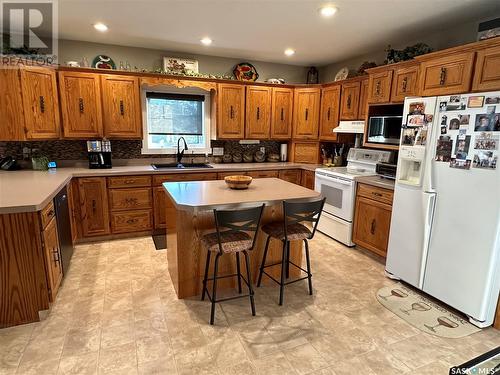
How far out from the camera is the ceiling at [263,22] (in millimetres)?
2637

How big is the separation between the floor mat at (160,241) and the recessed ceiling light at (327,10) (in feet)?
10.2

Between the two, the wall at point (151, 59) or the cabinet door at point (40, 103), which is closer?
the cabinet door at point (40, 103)

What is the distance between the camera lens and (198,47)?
404cm

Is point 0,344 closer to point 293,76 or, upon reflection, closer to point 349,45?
point 349,45

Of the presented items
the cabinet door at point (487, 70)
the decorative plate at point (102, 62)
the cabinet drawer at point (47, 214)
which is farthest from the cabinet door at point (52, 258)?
the cabinet door at point (487, 70)

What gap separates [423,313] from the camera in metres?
2.45

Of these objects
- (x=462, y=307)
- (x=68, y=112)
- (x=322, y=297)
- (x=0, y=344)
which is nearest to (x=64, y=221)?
(x=0, y=344)

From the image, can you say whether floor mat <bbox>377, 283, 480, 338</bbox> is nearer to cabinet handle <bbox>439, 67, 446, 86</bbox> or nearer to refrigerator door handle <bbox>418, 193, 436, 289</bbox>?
refrigerator door handle <bbox>418, 193, 436, 289</bbox>

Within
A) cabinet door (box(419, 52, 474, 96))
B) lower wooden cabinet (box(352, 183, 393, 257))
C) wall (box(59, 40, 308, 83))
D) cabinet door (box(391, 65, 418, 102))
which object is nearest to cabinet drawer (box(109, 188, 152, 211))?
wall (box(59, 40, 308, 83))

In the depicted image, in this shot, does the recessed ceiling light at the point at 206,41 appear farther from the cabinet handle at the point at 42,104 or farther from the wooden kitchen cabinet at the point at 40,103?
the cabinet handle at the point at 42,104

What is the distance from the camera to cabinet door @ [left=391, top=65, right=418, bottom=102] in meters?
3.08

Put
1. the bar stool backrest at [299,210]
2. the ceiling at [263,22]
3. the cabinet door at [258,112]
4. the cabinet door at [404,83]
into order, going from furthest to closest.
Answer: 1. the cabinet door at [258,112]
2. the cabinet door at [404,83]
3. the ceiling at [263,22]
4. the bar stool backrest at [299,210]

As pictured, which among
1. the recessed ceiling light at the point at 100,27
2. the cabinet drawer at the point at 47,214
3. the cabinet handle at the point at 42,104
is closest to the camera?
the cabinet drawer at the point at 47,214

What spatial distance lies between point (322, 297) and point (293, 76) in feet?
12.6
